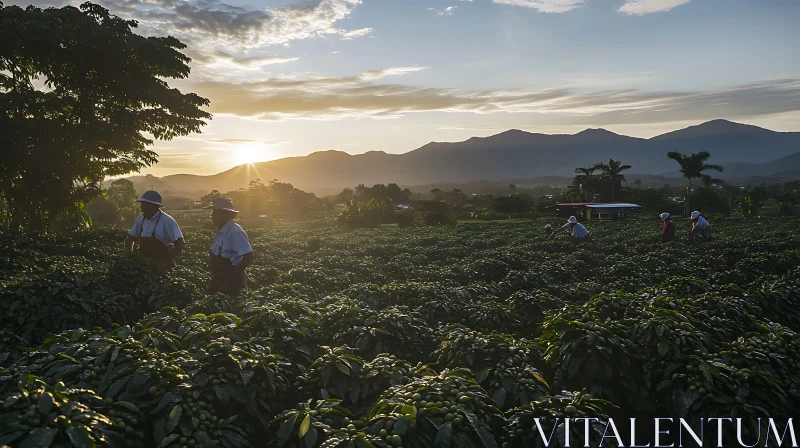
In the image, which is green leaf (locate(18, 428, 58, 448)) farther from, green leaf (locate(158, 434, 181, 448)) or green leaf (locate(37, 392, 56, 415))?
green leaf (locate(158, 434, 181, 448))

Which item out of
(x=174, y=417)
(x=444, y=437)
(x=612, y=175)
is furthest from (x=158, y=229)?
(x=612, y=175)

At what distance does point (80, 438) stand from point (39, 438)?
0.19 metres

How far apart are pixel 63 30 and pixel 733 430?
22826mm

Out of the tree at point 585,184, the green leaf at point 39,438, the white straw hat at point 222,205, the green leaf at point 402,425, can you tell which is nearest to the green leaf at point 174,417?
the green leaf at point 39,438

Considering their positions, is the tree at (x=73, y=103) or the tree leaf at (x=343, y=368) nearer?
the tree leaf at (x=343, y=368)

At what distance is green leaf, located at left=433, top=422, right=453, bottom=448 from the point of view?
302 centimetres

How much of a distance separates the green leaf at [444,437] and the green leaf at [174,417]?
1.79m

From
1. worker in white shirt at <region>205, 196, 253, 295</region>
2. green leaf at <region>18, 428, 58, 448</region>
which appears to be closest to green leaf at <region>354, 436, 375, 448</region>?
green leaf at <region>18, 428, 58, 448</region>

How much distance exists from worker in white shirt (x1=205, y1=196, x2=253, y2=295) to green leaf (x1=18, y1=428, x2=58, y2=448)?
472 cm

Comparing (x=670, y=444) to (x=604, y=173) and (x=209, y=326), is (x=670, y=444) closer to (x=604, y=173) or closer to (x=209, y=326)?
(x=209, y=326)

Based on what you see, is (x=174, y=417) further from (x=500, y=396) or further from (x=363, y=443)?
(x=500, y=396)

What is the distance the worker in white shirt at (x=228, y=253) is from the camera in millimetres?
7266

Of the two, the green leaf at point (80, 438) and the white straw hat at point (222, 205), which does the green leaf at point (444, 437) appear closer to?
the green leaf at point (80, 438)

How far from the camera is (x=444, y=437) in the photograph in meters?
3.03
